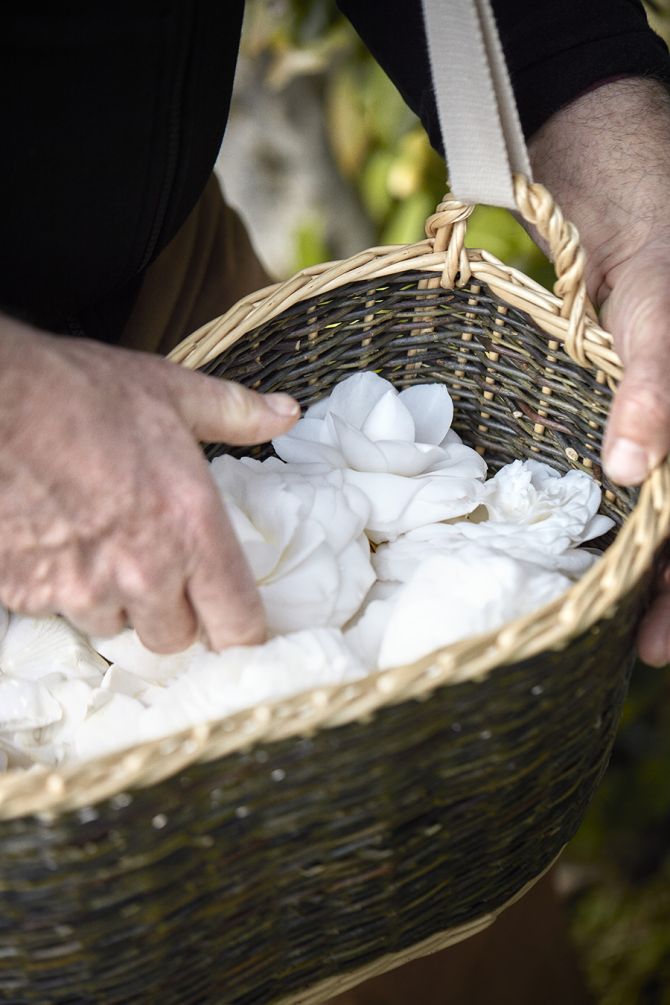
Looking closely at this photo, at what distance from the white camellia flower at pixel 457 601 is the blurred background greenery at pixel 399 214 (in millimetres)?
835

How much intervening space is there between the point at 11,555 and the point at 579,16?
1.88 ft

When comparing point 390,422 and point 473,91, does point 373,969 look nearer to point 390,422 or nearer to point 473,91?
point 390,422

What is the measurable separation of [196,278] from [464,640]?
518mm

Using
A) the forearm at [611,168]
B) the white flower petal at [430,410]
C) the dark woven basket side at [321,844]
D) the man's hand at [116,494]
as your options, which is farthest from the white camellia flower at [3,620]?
the forearm at [611,168]

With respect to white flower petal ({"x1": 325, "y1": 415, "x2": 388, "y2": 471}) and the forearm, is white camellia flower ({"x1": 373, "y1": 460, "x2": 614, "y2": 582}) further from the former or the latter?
the forearm

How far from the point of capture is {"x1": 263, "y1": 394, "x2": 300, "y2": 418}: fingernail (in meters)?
0.53

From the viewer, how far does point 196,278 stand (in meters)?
0.85

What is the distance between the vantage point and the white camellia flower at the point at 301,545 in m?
0.55

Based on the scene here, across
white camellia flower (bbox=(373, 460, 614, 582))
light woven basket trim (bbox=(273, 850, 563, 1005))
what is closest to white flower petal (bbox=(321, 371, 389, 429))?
white camellia flower (bbox=(373, 460, 614, 582))

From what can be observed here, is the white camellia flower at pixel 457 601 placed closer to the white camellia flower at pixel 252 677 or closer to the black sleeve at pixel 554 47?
the white camellia flower at pixel 252 677

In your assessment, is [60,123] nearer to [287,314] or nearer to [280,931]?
[287,314]

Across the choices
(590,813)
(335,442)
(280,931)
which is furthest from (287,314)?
(590,813)

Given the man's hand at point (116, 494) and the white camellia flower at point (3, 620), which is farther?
the white camellia flower at point (3, 620)

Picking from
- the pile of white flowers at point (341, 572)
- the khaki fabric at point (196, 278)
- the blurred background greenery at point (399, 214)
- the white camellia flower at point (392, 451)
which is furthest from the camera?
the blurred background greenery at point (399, 214)
